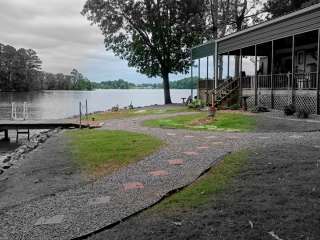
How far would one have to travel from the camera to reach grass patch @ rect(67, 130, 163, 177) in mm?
9195

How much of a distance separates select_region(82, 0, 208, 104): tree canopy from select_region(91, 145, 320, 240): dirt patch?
33.6 metres

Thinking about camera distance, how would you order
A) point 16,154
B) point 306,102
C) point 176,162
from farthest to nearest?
point 306,102
point 16,154
point 176,162

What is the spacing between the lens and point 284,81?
21.7 m

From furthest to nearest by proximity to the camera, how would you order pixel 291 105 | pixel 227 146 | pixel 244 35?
pixel 244 35 → pixel 291 105 → pixel 227 146

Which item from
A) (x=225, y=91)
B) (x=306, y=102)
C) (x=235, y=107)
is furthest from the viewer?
(x=225, y=91)

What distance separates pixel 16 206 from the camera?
6570 millimetres

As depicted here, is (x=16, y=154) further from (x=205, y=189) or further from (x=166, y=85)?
(x=166, y=85)

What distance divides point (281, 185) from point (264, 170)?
1.06m

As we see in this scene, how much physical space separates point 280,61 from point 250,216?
72.8ft

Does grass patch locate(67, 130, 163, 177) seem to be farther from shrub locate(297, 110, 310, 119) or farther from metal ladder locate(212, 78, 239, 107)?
metal ladder locate(212, 78, 239, 107)

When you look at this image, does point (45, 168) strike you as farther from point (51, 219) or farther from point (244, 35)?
point (244, 35)

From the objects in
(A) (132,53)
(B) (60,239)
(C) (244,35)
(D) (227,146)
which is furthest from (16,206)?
(A) (132,53)

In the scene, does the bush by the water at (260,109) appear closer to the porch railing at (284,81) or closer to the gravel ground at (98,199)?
the porch railing at (284,81)

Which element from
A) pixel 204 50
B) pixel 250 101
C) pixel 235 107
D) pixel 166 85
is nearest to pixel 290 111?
pixel 250 101
